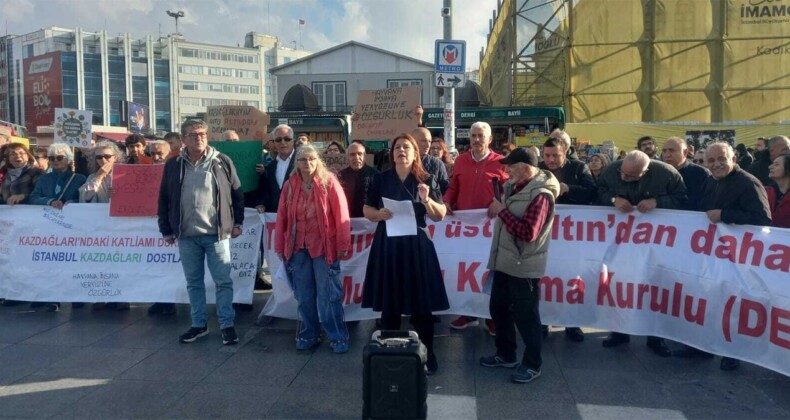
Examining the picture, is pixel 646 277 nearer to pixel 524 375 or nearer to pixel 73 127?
pixel 524 375

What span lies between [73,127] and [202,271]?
7.72 m

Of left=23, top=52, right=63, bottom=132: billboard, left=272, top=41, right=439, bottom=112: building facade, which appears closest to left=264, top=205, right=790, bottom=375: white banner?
left=272, top=41, right=439, bottom=112: building facade

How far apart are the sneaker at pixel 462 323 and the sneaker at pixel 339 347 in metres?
1.25

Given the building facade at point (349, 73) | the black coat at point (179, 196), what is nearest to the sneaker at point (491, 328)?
the black coat at point (179, 196)

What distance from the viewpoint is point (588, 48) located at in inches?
899

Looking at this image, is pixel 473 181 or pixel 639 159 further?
pixel 473 181

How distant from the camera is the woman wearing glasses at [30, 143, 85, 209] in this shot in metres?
6.80

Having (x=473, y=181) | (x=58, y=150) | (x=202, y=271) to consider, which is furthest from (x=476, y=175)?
(x=58, y=150)

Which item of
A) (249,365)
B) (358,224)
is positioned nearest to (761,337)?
(358,224)

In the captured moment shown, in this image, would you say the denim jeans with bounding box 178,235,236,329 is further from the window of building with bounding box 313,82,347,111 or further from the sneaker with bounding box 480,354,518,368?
the window of building with bounding box 313,82,347,111

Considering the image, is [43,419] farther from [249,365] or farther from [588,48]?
[588,48]

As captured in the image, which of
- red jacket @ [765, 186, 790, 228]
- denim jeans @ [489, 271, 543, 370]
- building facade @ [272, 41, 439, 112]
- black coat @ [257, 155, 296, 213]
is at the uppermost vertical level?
building facade @ [272, 41, 439, 112]

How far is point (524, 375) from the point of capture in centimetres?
468

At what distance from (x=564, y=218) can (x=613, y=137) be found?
572 inches
